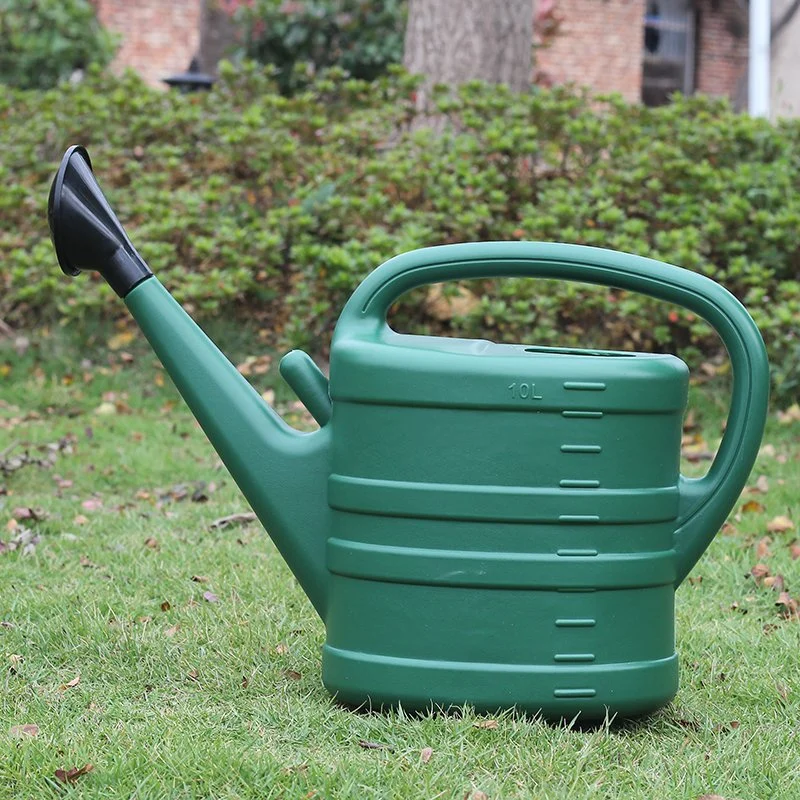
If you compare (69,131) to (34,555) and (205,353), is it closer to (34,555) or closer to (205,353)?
(34,555)

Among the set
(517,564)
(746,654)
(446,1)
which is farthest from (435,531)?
(446,1)

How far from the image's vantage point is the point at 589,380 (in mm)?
1820

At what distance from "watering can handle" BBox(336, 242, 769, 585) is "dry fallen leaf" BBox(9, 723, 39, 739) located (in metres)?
0.76

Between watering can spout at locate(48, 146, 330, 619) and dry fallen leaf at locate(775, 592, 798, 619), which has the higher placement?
watering can spout at locate(48, 146, 330, 619)

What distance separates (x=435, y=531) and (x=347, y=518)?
153 mm

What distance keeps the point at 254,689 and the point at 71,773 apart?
42cm

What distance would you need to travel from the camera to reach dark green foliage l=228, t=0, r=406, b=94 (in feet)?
31.4

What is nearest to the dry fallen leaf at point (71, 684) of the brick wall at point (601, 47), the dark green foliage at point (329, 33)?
the dark green foliage at point (329, 33)

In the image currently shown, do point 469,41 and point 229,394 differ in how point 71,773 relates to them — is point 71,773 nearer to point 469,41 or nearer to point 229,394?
point 229,394

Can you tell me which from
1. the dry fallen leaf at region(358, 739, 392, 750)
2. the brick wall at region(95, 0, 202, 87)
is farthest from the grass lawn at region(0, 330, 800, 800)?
the brick wall at region(95, 0, 202, 87)

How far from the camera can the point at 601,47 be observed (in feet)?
44.9

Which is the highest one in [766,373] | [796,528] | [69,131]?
[69,131]

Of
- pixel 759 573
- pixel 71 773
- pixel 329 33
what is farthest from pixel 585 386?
pixel 329 33

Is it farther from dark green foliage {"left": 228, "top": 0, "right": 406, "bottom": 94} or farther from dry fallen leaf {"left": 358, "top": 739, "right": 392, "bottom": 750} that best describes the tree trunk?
dry fallen leaf {"left": 358, "top": 739, "right": 392, "bottom": 750}
